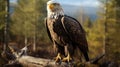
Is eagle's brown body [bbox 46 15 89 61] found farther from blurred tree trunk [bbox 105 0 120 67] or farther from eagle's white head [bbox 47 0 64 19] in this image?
blurred tree trunk [bbox 105 0 120 67]

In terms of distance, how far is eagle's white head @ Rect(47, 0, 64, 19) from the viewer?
604cm

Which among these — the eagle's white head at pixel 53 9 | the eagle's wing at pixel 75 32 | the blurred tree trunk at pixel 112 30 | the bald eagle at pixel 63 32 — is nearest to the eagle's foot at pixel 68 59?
the bald eagle at pixel 63 32

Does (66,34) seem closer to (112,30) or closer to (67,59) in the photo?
(67,59)

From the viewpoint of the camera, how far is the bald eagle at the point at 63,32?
20.0 feet

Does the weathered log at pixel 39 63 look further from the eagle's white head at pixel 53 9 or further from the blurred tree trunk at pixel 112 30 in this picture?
the blurred tree trunk at pixel 112 30

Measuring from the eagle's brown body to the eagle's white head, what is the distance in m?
0.06

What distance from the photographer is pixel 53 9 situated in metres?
6.09

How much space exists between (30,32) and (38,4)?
281cm

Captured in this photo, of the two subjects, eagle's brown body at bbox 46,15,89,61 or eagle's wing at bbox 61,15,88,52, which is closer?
eagle's brown body at bbox 46,15,89,61

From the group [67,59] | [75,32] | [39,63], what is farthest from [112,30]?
[39,63]

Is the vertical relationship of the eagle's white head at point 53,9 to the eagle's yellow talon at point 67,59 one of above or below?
above

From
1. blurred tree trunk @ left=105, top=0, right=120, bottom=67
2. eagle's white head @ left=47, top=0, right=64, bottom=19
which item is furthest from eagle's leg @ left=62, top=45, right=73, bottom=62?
blurred tree trunk @ left=105, top=0, right=120, bottom=67

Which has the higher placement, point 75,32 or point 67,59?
point 75,32

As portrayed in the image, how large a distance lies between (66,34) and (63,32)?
0.08 meters
